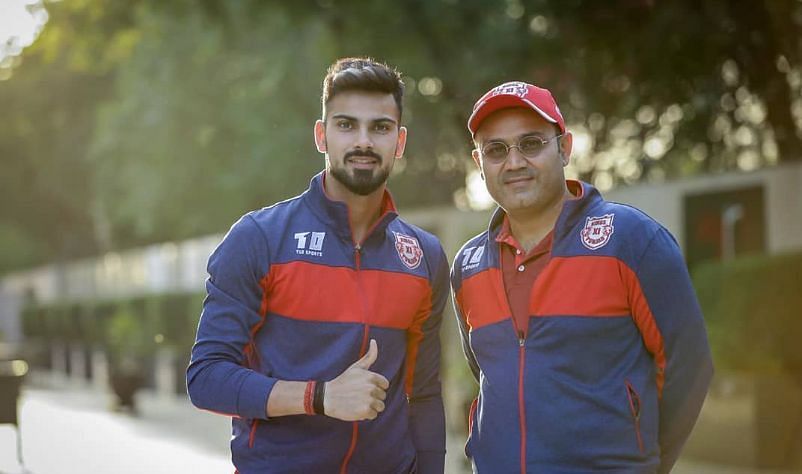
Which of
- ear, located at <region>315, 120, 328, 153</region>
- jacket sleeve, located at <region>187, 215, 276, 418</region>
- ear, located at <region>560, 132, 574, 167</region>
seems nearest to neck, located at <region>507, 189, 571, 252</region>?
ear, located at <region>560, 132, 574, 167</region>

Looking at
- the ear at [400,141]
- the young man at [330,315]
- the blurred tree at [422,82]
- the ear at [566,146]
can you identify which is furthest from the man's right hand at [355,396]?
the blurred tree at [422,82]

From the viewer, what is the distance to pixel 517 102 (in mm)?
4098

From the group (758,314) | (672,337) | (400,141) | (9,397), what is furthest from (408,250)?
(9,397)

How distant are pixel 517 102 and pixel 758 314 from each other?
8344mm

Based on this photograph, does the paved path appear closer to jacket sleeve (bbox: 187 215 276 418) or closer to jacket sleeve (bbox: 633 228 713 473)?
jacket sleeve (bbox: 633 228 713 473)

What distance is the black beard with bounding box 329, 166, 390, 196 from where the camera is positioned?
433 cm

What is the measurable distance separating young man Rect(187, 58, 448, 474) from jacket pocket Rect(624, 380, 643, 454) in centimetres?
74

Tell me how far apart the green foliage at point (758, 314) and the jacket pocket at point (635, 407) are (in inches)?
323

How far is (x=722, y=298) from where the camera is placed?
40.0 feet

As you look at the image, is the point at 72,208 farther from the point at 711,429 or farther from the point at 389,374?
the point at 389,374

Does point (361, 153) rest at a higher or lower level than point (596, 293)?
higher

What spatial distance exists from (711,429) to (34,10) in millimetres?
10318

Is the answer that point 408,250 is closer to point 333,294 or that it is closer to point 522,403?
point 333,294

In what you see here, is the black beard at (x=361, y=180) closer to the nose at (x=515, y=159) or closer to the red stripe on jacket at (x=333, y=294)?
the red stripe on jacket at (x=333, y=294)
